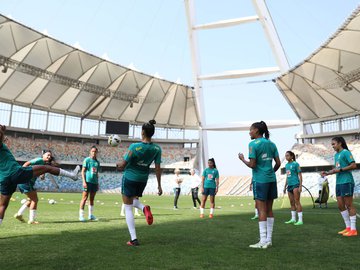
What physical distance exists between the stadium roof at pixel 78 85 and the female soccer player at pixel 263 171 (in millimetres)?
29436

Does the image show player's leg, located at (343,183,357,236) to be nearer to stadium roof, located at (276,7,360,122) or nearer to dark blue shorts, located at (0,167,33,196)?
dark blue shorts, located at (0,167,33,196)

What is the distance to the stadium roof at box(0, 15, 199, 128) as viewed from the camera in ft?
110

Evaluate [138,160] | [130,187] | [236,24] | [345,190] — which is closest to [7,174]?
[130,187]

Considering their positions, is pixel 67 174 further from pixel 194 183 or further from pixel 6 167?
pixel 194 183

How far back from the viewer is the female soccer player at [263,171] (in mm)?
5586

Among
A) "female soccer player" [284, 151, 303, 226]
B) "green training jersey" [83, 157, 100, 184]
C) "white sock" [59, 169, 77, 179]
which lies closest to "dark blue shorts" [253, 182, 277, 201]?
"white sock" [59, 169, 77, 179]

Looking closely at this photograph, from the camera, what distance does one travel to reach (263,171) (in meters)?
5.66

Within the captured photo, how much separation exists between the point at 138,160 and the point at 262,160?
2057 millimetres

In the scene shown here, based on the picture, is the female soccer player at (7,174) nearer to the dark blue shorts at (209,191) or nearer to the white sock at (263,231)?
the white sock at (263,231)

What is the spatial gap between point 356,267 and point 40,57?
1457 inches

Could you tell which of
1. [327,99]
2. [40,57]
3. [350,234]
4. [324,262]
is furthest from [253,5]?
[324,262]

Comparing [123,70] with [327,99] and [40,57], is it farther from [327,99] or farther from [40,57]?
[327,99]

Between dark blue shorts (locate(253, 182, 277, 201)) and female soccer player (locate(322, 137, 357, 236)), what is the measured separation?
6.60 feet

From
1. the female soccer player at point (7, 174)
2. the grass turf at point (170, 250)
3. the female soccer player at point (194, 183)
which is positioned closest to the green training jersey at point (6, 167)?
the female soccer player at point (7, 174)
